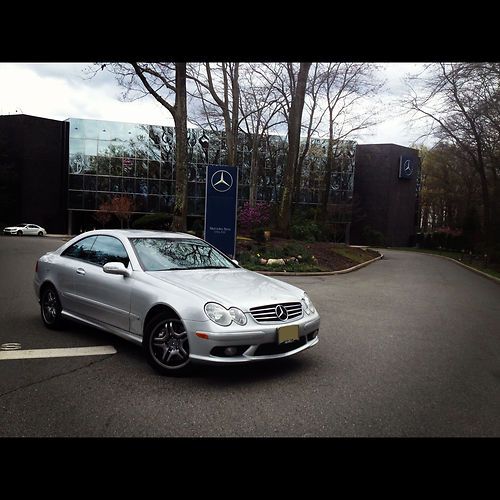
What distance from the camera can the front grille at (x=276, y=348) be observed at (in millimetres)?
4395

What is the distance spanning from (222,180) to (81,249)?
8041 mm

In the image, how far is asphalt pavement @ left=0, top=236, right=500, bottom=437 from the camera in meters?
3.50

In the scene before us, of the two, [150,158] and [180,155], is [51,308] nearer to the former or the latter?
[180,155]

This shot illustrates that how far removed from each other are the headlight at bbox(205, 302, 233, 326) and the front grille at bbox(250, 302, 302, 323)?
0.26 metres

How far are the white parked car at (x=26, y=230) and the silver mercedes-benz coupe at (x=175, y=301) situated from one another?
3436 centimetres

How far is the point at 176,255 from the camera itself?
5680mm

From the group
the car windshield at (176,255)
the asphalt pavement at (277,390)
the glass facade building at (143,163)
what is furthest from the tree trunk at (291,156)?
the glass facade building at (143,163)

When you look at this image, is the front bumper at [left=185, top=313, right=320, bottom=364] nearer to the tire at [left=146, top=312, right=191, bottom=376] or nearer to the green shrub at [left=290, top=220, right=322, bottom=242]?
the tire at [left=146, top=312, right=191, bottom=376]

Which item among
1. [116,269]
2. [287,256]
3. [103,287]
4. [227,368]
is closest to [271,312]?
[227,368]
